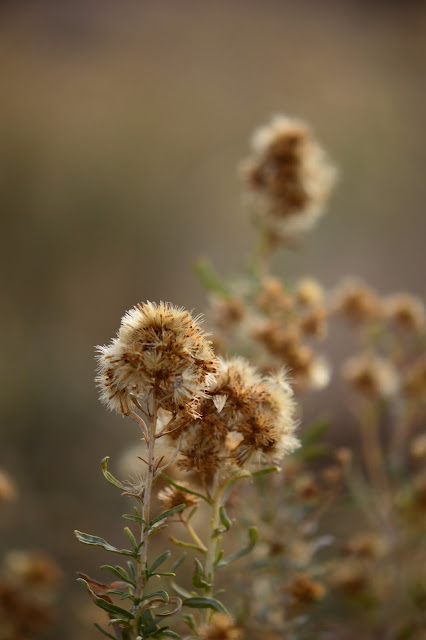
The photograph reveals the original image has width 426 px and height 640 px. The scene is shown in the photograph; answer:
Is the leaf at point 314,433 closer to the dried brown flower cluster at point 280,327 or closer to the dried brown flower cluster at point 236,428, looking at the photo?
the dried brown flower cluster at point 280,327

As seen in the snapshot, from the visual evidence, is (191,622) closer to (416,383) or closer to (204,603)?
(204,603)

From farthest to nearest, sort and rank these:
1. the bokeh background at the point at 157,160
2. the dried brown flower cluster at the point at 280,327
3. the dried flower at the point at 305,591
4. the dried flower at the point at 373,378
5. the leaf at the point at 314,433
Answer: the bokeh background at the point at 157,160, the dried flower at the point at 373,378, the leaf at the point at 314,433, the dried brown flower cluster at the point at 280,327, the dried flower at the point at 305,591

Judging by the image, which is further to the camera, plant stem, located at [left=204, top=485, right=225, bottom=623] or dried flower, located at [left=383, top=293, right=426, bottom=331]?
dried flower, located at [left=383, top=293, right=426, bottom=331]

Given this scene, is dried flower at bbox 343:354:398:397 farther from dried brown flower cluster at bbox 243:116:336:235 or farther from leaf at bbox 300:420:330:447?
dried brown flower cluster at bbox 243:116:336:235

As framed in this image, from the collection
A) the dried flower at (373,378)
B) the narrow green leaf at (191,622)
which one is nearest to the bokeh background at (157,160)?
the dried flower at (373,378)

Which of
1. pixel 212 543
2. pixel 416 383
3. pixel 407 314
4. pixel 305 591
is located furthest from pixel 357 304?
pixel 212 543

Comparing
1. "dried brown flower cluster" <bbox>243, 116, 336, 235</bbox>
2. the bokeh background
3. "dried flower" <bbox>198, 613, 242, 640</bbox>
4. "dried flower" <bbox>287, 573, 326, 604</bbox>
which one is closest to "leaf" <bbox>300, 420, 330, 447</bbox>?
"dried flower" <bbox>287, 573, 326, 604</bbox>
